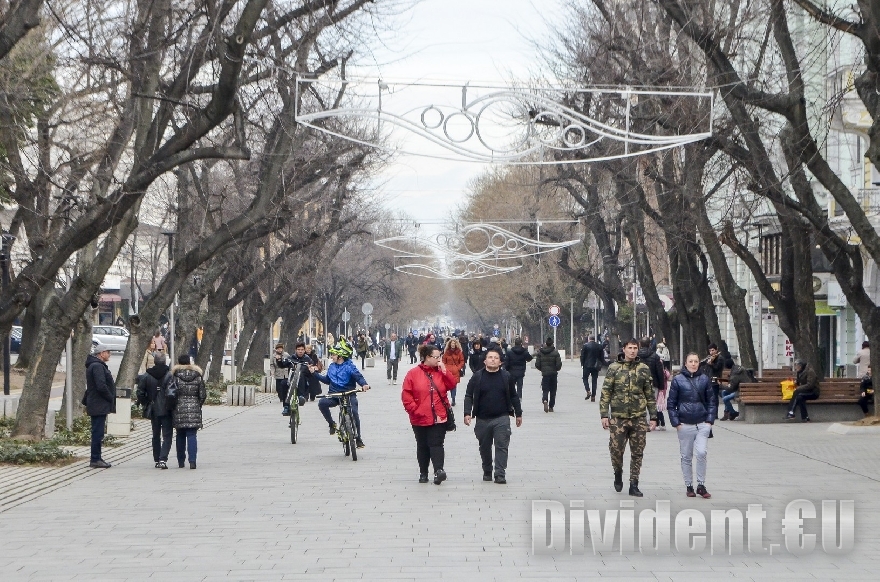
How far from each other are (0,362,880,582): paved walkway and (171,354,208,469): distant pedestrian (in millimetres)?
444

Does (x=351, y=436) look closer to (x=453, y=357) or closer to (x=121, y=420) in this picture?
(x=121, y=420)

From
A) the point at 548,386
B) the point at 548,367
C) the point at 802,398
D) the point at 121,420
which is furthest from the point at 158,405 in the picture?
the point at 548,386

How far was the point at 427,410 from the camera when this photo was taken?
15547 millimetres

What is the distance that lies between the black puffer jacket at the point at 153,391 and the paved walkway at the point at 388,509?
766mm

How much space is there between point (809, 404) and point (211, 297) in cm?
1864

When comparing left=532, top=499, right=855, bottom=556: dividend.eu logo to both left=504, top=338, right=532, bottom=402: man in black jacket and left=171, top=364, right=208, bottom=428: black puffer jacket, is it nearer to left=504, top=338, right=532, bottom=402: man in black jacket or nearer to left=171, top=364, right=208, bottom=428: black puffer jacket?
left=171, top=364, right=208, bottom=428: black puffer jacket

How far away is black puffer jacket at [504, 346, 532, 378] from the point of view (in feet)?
95.8

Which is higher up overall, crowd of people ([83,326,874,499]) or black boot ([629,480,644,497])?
crowd of people ([83,326,874,499])

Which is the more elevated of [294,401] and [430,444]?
[294,401]

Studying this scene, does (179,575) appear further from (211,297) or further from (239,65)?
(211,297)

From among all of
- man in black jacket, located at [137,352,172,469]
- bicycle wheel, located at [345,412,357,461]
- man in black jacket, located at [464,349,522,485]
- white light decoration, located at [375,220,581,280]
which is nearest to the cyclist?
bicycle wheel, located at [345,412,357,461]

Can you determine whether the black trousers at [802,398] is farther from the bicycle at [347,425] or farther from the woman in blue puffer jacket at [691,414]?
the woman in blue puffer jacket at [691,414]

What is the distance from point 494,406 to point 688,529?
4.19 meters

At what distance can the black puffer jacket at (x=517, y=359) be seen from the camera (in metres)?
29.2
